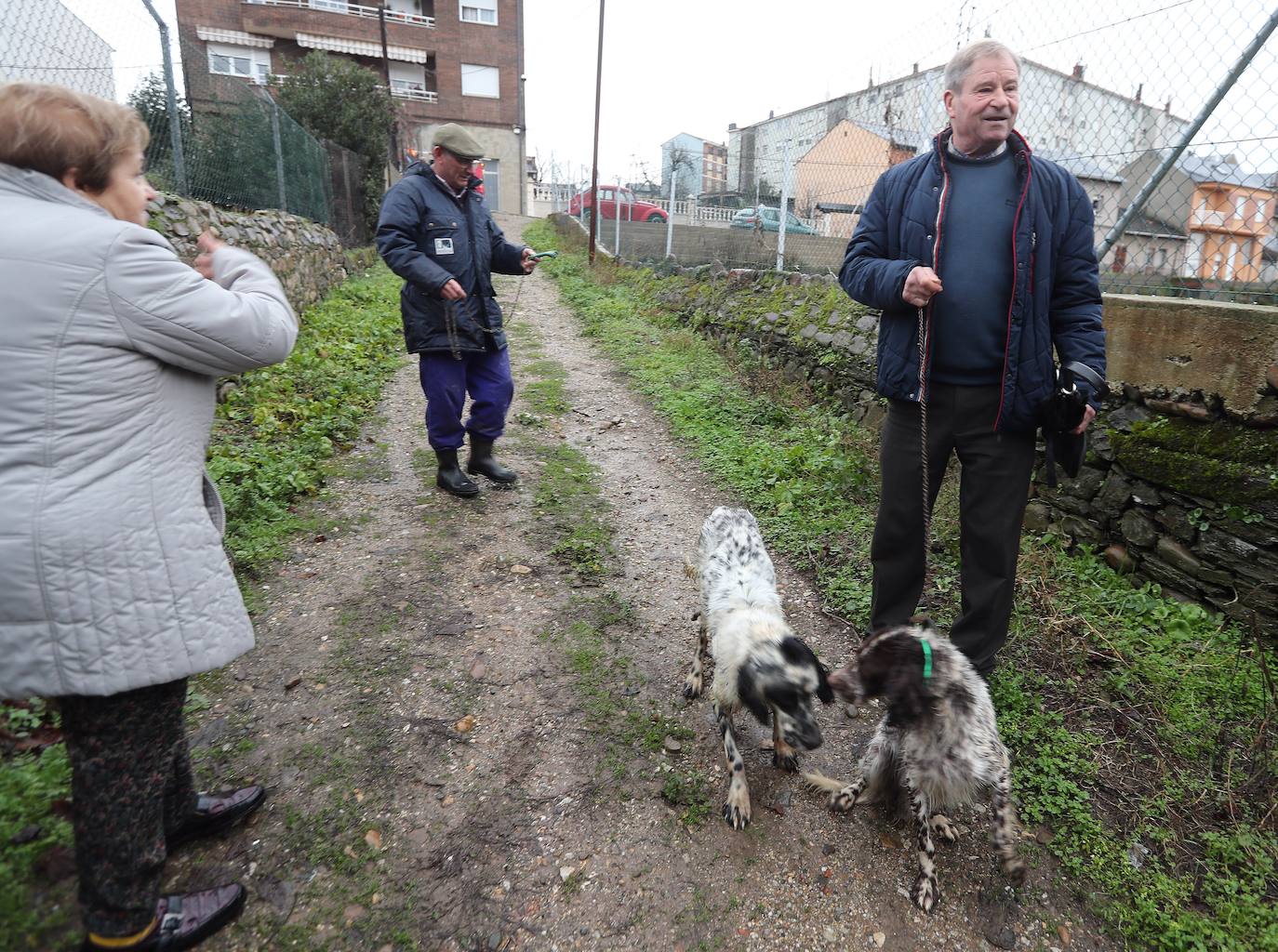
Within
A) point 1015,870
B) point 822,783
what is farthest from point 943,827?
point 822,783

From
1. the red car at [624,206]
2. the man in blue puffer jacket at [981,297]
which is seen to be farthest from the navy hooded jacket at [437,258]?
the red car at [624,206]

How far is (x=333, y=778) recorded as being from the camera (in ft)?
8.30

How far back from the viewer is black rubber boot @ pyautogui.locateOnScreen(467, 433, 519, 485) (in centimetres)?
508

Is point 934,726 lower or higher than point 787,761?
higher

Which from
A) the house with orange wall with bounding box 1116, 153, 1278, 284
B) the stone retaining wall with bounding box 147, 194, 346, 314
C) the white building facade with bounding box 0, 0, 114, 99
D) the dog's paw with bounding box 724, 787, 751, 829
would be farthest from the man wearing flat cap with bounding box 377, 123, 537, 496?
the house with orange wall with bounding box 1116, 153, 1278, 284

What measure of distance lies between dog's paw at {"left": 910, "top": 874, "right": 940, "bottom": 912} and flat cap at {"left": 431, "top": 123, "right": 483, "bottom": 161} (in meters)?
4.36

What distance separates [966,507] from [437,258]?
343 cm

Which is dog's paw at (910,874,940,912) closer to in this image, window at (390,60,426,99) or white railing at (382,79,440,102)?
white railing at (382,79,440,102)

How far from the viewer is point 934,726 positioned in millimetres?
2320

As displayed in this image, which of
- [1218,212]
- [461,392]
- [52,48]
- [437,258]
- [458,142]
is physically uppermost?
[52,48]

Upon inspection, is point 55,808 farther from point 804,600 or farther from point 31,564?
point 804,600

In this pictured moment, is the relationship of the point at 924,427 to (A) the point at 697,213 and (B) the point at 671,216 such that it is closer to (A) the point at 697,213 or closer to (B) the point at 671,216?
(B) the point at 671,216

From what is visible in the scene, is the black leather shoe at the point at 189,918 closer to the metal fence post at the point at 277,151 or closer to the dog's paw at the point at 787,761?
the dog's paw at the point at 787,761

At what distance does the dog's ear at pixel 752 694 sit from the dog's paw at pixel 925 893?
2.23 feet
